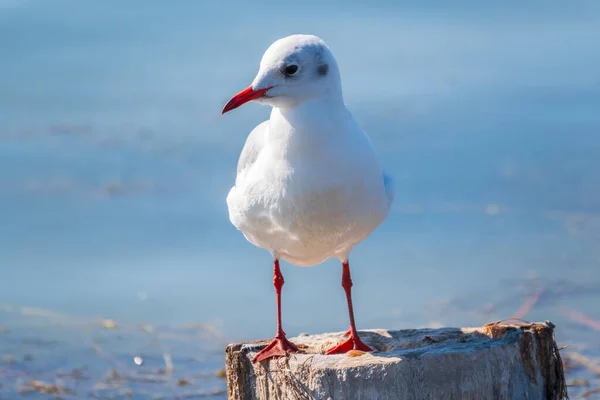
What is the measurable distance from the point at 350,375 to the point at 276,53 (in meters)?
1.26

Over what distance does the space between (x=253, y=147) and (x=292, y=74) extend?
0.72 meters

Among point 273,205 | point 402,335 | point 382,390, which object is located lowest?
point 382,390

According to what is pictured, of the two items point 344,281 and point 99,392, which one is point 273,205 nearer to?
point 344,281

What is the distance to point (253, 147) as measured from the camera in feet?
→ 16.6

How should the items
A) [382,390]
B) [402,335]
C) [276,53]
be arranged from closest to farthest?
[382,390] → [276,53] → [402,335]

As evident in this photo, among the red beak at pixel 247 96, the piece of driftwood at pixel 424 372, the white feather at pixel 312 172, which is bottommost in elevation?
the piece of driftwood at pixel 424 372

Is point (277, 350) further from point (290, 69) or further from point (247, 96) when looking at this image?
point (290, 69)

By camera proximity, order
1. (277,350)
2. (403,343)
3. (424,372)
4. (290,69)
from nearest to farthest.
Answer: (424,372)
(290,69)
(277,350)
(403,343)

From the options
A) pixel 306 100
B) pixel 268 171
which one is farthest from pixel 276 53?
pixel 268 171

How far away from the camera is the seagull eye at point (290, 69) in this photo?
14.4 ft

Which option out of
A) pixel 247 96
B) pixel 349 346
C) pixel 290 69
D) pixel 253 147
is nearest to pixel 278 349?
pixel 349 346

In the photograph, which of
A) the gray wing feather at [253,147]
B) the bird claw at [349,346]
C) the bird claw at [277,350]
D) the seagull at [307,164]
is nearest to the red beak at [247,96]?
the seagull at [307,164]

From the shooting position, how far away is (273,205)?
463 cm

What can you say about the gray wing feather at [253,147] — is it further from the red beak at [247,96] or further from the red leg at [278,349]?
the red leg at [278,349]
